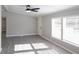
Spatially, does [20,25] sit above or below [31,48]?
above

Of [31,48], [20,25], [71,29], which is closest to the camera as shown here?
[71,29]

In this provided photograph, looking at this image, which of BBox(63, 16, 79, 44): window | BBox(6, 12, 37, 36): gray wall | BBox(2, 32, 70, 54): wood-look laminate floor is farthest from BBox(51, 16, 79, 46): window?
BBox(6, 12, 37, 36): gray wall

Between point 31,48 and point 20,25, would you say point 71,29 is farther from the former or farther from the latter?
point 20,25

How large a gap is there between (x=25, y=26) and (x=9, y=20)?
4.74 feet

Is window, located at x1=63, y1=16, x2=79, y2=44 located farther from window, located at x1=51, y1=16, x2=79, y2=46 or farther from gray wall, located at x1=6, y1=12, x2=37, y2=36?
gray wall, located at x1=6, y1=12, x2=37, y2=36

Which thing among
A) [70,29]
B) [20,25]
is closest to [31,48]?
[70,29]

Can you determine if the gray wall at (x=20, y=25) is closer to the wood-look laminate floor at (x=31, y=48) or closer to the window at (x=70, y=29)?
the wood-look laminate floor at (x=31, y=48)

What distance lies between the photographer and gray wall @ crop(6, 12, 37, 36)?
26.9ft

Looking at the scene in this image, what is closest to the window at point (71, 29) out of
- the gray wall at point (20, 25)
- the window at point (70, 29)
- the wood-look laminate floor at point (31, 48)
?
the window at point (70, 29)

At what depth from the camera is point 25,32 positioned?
28.6 ft

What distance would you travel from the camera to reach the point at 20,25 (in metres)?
8.52

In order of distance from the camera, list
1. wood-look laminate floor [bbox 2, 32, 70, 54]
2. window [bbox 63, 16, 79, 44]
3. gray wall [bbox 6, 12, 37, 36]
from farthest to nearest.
Result: 1. gray wall [bbox 6, 12, 37, 36]
2. wood-look laminate floor [bbox 2, 32, 70, 54]
3. window [bbox 63, 16, 79, 44]
